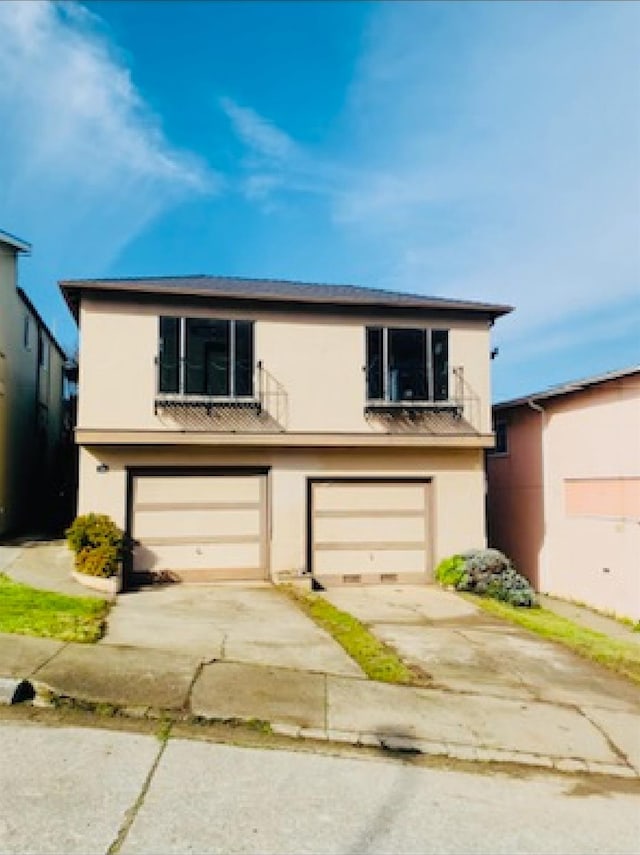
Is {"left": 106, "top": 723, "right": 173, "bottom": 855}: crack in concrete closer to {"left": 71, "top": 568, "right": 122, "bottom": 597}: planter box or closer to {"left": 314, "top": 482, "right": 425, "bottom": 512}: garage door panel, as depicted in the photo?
{"left": 71, "top": 568, "right": 122, "bottom": 597}: planter box

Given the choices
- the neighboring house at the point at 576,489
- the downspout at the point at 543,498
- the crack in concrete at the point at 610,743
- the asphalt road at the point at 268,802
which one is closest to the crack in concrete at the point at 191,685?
the asphalt road at the point at 268,802

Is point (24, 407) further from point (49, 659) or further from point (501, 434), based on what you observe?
point (501, 434)

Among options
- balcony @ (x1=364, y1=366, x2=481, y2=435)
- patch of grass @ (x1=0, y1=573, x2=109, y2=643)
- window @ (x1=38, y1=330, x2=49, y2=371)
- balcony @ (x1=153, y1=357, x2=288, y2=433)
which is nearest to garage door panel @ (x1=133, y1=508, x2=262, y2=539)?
balcony @ (x1=153, y1=357, x2=288, y2=433)

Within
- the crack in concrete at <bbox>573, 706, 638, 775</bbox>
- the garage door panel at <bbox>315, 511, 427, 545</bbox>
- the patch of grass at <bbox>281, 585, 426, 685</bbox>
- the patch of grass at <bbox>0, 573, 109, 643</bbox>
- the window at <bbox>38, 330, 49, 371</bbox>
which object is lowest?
the crack in concrete at <bbox>573, 706, 638, 775</bbox>

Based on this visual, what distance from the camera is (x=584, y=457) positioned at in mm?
14406

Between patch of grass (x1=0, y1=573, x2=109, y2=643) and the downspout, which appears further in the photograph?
the downspout

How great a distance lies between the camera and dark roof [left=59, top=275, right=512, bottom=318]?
12.6 m

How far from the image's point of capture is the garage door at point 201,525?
12805 mm

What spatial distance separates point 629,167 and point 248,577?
37.6 ft

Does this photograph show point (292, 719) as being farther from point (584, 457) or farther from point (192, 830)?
point (584, 457)

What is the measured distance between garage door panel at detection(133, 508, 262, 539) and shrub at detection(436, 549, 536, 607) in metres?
4.29

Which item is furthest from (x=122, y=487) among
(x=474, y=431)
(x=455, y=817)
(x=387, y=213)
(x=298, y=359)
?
(x=455, y=817)

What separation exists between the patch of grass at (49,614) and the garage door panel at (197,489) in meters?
3.21

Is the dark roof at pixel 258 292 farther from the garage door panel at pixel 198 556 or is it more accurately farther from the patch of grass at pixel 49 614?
the patch of grass at pixel 49 614
